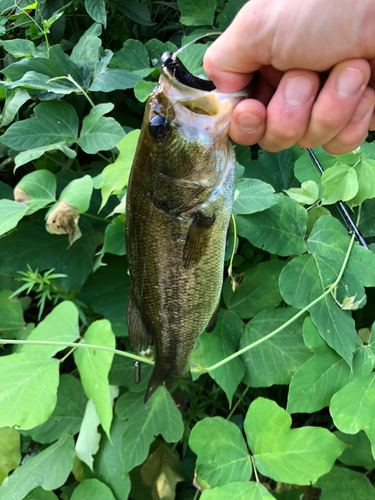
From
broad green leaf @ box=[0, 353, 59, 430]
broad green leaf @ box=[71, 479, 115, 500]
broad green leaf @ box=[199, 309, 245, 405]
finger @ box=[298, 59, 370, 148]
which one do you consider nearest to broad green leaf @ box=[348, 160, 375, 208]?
finger @ box=[298, 59, 370, 148]

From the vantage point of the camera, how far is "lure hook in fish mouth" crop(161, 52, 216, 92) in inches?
27.0

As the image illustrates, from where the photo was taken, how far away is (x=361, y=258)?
1196 millimetres

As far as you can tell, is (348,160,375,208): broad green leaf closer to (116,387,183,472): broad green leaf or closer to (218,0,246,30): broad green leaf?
(218,0,246,30): broad green leaf

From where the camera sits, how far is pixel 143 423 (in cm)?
144

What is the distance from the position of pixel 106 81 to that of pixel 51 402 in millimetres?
1295

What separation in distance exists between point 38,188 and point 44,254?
33 cm

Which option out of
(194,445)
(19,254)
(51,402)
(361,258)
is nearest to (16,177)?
(19,254)

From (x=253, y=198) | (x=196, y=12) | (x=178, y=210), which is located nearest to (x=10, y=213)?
(x=178, y=210)

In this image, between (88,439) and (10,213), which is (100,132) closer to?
(10,213)

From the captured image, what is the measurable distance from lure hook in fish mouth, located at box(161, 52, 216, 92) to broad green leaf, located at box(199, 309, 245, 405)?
90 centimetres

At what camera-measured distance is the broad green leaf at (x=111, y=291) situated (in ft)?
5.04

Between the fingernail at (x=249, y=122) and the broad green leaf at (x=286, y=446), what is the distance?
0.89 m

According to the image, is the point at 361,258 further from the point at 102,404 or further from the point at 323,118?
the point at 102,404

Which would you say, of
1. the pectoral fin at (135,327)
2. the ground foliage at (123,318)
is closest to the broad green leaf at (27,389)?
the ground foliage at (123,318)
